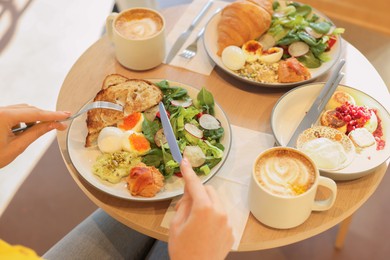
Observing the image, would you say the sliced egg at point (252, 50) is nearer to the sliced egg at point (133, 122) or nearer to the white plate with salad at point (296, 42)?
the white plate with salad at point (296, 42)

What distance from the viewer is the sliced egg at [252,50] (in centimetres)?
149

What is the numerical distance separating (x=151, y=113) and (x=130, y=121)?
62 millimetres

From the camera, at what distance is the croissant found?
1496mm

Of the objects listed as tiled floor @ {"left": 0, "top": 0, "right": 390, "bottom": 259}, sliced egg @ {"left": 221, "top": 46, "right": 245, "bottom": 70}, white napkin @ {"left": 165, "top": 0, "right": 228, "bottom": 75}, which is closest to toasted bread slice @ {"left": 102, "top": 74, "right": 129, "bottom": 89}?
white napkin @ {"left": 165, "top": 0, "right": 228, "bottom": 75}

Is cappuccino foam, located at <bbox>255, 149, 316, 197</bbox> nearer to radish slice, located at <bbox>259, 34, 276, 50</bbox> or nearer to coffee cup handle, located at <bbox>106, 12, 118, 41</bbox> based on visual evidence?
radish slice, located at <bbox>259, 34, 276, 50</bbox>

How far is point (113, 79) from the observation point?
139 cm

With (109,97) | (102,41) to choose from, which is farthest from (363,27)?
(109,97)

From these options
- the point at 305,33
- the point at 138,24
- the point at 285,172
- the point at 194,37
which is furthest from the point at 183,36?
the point at 285,172

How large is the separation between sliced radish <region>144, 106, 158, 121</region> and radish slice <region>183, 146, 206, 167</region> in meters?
0.16

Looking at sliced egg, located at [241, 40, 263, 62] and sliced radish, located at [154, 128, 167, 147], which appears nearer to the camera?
sliced radish, located at [154, 128, 167, 147]

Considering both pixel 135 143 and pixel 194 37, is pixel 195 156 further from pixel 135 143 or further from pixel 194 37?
pixel 194 37

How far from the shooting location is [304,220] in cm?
111

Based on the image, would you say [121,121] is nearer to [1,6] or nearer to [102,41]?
[102,41]

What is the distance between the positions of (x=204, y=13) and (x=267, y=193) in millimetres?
871
